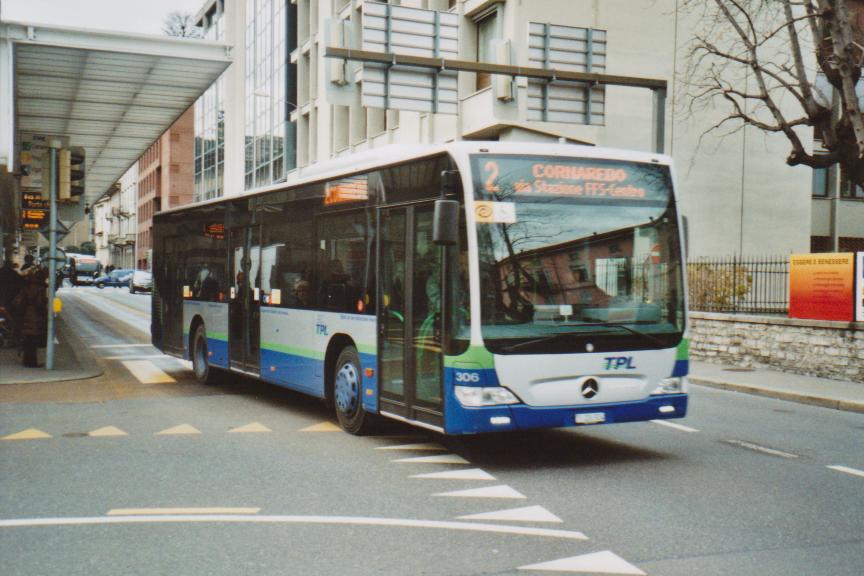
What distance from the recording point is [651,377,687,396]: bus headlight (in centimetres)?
893

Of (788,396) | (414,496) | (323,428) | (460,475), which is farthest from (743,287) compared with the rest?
(414,496)

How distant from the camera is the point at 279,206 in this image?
12305 millimetres

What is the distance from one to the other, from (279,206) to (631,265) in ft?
16.8

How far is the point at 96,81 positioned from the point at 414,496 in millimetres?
16377

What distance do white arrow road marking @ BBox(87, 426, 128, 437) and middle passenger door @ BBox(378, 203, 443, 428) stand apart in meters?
2.89

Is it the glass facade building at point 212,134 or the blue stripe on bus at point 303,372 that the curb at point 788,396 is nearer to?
the blue stripe on bus at point 303,372

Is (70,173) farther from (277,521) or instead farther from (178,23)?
(178,23)

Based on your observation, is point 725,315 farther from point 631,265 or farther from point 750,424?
point 631,265

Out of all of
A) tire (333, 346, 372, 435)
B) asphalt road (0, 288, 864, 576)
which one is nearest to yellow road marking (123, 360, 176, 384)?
asphalt road (0, 288, 864, 576)

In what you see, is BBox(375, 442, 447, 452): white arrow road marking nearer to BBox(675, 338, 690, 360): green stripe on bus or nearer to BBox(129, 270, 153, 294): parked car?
BBox(675, 338, 690, 360): green stripe on bus

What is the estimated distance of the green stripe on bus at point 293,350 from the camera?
1108 cm

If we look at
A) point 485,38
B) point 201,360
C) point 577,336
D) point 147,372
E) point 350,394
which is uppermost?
point 485,38

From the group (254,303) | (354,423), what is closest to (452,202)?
(354,423)

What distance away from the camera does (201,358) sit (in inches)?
605
